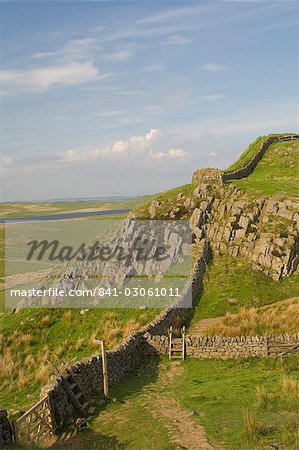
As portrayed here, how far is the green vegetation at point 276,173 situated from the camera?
42.2 meters

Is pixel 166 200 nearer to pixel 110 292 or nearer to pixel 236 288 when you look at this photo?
pixel 110 292

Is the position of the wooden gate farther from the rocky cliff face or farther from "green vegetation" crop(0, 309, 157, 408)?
the rocky cliff face

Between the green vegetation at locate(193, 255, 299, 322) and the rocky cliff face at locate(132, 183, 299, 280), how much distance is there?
95cm

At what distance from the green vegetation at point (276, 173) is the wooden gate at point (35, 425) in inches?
1223

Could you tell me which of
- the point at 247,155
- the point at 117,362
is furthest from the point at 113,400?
the point at 247,155

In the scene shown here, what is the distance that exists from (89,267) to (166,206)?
403 inches

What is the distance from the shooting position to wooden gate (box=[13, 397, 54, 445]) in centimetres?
1350

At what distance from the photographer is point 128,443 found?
46.0ft

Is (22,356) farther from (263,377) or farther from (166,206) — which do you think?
(166,206)

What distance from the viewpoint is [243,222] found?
38062 millimetres

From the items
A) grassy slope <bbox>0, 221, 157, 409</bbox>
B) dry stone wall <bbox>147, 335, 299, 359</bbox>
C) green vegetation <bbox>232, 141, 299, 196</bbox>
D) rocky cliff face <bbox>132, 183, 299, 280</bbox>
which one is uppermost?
green vegetation <bbox>232, 141, 299, 196</bbox>

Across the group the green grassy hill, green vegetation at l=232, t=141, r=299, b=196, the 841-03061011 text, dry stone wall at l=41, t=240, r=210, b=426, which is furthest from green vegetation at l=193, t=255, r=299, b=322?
green vegetation at l=232, t=141, r=299, b=196

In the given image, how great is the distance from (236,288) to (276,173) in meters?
25.4

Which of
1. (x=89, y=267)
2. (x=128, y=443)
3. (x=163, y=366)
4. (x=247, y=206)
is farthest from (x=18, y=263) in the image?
(x=128, y=443)
